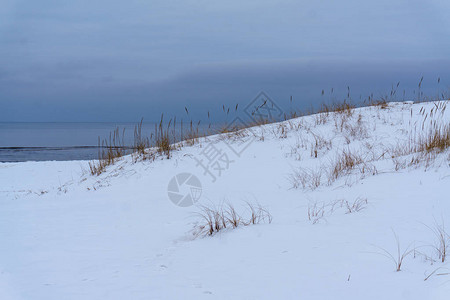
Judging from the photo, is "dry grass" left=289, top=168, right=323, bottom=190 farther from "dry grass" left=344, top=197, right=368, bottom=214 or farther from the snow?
"dry grass" left=344, top=197, right=368, bottom=214

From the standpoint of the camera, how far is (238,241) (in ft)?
10.4

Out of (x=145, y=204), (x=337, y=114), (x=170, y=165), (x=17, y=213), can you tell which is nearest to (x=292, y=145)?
(x=337, y=114)

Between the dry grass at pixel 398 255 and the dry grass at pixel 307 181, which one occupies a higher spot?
the dry grass at pixel 307 181

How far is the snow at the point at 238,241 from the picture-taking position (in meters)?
2.30

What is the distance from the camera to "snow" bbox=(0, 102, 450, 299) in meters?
2.30

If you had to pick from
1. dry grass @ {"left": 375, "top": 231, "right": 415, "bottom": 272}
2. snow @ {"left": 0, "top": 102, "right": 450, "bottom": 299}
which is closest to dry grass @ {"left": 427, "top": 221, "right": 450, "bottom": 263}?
snow @ {"left": 0, "top": 102, "right": 450, "bottom": 299}

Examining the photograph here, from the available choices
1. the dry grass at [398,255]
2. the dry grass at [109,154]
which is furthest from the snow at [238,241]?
the dry grass at [109,154]

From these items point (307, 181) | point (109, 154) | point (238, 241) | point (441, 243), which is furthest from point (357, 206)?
point (109, 154)

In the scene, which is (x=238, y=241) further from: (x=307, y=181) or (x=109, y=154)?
(x=109, y=154)

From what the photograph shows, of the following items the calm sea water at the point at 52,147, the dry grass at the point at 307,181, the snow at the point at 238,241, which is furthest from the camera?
the calm sea water at the point at 52,147

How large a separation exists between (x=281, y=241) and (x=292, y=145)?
4.78 metres

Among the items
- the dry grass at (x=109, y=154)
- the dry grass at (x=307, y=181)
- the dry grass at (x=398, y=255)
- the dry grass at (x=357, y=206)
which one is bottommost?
the dry grass at (x=398, y=255)

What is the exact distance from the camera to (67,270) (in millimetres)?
2781

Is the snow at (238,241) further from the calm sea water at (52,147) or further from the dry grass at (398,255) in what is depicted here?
the calm sea water at (52,147)
